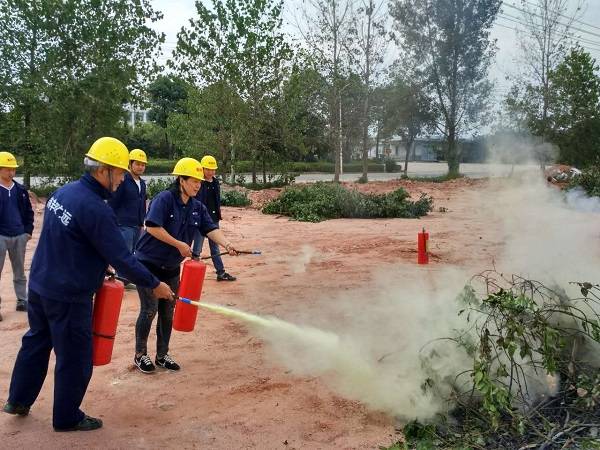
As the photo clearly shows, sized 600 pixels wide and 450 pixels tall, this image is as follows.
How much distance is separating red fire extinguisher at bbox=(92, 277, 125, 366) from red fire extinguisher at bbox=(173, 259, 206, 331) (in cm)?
92

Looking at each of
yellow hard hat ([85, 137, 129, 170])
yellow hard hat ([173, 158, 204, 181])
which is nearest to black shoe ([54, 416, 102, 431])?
yellow hard hat ([85, 137, 129, 170])

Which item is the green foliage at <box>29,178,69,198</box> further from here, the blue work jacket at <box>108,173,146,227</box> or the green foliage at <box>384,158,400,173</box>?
the green foliage at <box>384,158,400,173</box>

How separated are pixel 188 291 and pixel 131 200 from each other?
8.65 ft

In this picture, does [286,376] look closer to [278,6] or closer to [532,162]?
[532,162]

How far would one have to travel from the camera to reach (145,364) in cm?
492

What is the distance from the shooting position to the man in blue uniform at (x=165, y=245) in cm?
463

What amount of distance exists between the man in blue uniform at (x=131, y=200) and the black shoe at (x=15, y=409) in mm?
3110

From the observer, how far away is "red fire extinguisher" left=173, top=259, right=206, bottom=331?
15.9ft

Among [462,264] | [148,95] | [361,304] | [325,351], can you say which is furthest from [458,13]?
[325,351]

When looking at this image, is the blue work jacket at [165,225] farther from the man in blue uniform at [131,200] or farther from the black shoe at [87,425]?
the man in blue uniform at [131,200]

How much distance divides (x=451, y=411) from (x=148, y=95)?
18641 mm

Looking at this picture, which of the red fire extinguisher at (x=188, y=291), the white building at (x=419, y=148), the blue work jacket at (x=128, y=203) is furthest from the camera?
the white building at (x=419, y=148)

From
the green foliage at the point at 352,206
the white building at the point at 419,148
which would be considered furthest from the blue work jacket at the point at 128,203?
the white building at the point at 419,148

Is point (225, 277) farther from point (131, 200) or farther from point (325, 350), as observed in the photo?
point (325, 350)
